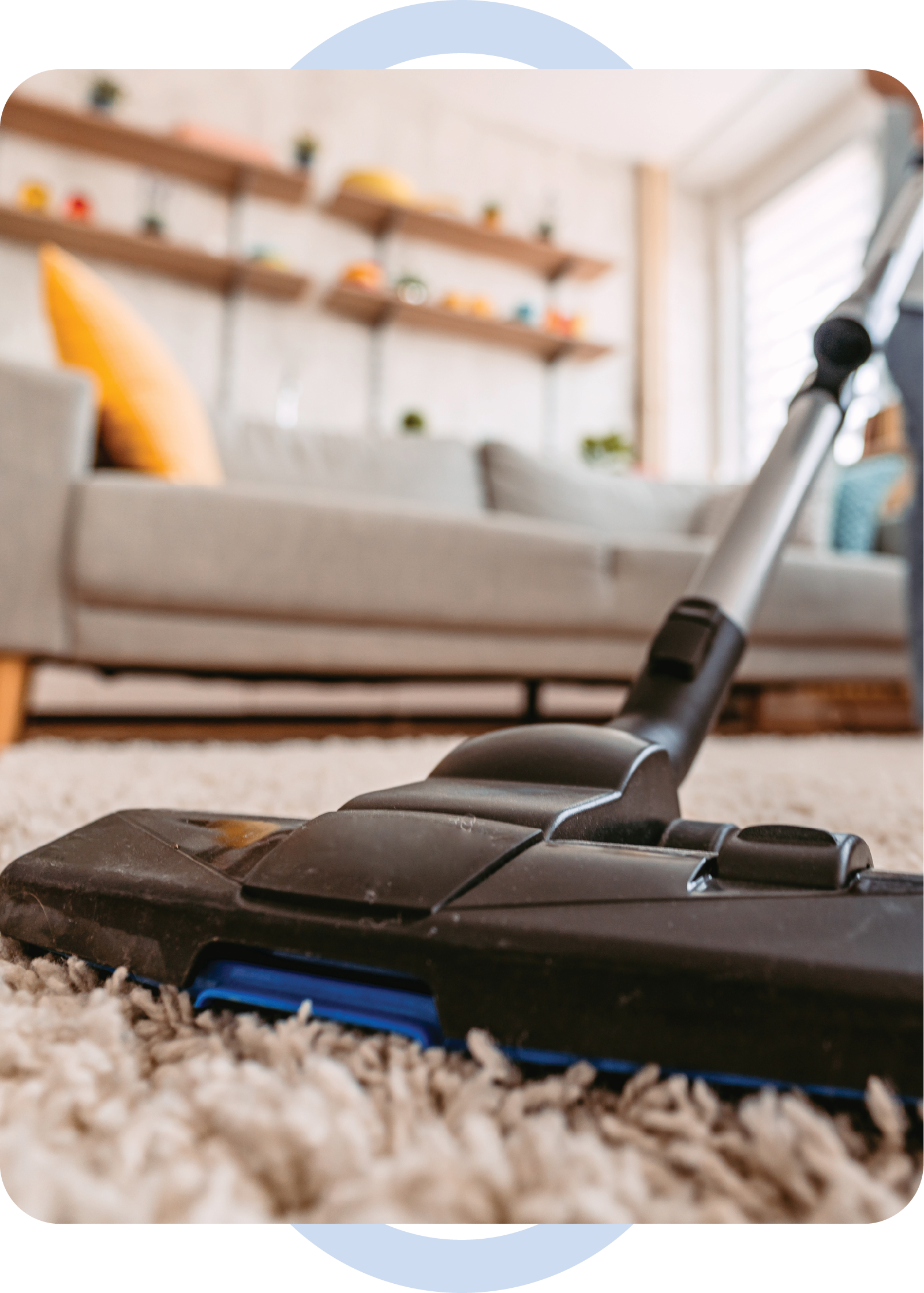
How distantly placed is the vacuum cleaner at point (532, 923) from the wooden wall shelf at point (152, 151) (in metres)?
2.93

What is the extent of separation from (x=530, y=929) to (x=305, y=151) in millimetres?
3336

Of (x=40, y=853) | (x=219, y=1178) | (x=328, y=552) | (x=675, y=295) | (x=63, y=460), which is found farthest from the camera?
(x=675, y=295)

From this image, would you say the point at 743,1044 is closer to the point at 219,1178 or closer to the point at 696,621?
the point at 219,1178

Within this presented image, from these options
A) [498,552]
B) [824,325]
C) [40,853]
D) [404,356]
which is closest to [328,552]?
[498,552]

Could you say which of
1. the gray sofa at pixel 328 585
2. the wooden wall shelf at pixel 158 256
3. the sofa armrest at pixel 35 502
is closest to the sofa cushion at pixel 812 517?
the gray sofa at pixel 328 585

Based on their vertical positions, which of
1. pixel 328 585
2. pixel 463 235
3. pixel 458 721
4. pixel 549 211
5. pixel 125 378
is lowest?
pixel 458 721

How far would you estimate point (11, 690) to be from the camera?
3.74 feet

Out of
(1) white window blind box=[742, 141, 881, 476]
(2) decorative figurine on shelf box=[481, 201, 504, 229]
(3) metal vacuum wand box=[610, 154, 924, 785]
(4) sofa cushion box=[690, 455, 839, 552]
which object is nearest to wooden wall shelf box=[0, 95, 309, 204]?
(2) decorative figurine on shelf box=[481, 201, 504, 229]

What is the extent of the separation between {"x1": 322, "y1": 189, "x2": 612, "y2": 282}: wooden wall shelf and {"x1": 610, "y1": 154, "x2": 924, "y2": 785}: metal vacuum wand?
274 cm

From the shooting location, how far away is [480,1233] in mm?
168

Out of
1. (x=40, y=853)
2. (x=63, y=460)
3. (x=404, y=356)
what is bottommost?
(x=40, y=853)

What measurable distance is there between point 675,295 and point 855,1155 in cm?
429

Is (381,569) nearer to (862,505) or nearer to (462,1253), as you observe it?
(462,1253)
